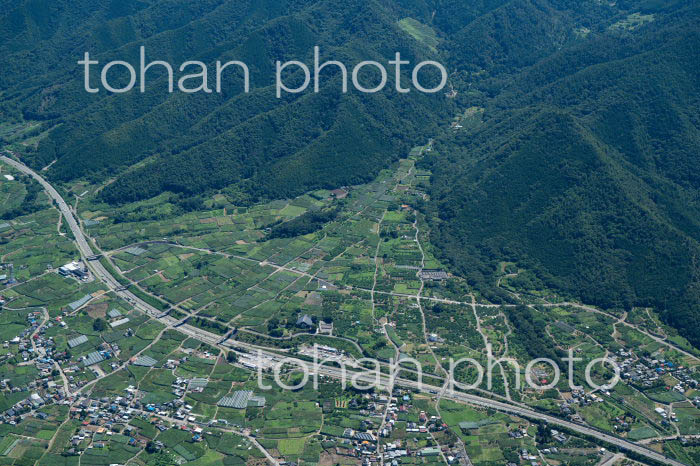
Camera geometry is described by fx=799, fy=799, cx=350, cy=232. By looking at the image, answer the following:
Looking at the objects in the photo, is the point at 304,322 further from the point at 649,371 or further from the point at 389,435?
the point at 649,371

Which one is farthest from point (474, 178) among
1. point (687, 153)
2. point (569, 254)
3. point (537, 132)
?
point (687, 153)

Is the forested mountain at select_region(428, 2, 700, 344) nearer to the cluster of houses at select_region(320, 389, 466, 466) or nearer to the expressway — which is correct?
the expressway

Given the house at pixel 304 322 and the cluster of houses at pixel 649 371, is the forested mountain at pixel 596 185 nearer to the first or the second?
the cluster of houses at pixel 649 371

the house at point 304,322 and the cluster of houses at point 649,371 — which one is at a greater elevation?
the house at point 304,322

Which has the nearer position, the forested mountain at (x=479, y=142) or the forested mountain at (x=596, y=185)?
the forested mountain at (x=596, y=185)
